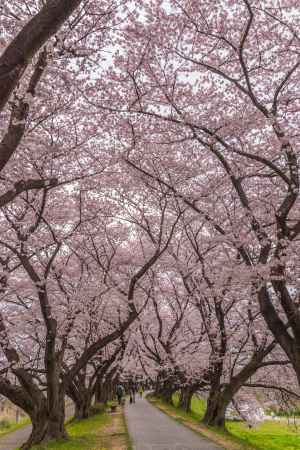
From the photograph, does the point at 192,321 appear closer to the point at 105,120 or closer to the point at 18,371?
the point at 18,371

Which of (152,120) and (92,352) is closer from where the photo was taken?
(152,120)

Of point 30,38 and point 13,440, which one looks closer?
point 30,38

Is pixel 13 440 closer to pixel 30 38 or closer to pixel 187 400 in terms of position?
pixel 187 400

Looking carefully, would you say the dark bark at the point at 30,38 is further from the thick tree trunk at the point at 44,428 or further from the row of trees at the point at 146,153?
the thick tree trunk at the point at 44,428

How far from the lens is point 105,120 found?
12.0 m

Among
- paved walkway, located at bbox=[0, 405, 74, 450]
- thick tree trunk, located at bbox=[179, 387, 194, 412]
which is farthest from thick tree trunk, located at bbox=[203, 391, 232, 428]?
paved walkway, located at bbox=[0, 405, 74, 450]

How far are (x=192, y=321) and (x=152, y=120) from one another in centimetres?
2199

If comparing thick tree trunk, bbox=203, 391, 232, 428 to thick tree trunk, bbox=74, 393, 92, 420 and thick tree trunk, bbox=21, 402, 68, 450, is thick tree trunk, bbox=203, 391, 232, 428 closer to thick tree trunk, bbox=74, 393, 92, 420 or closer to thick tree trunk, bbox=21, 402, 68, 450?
thick tree trunk, bbox=21, 402, 68, 450

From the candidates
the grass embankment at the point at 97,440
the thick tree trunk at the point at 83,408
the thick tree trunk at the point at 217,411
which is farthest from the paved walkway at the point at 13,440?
the thick tree trunk at the point at 217,411

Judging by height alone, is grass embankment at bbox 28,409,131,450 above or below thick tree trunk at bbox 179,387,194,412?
below

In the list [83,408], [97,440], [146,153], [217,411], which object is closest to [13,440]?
[83,408]

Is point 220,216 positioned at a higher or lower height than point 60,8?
higher

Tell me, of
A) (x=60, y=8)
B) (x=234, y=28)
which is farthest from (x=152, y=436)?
(x=60, y=8)

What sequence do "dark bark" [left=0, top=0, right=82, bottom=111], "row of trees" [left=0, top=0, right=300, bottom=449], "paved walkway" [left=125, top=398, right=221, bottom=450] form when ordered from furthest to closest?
"paved walkway" [left=125, top=398, right=221, bottom=450], "row of trees" [left=0, top=0, right=300, bottom=449], "dark bark" [left=0, top=0, right=82, bottom=111]
